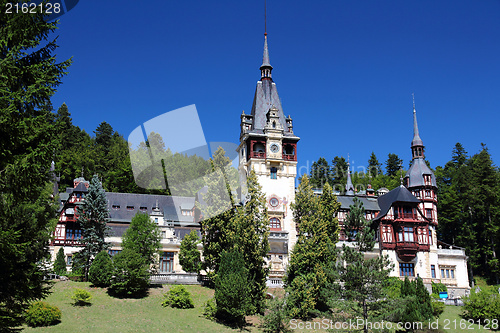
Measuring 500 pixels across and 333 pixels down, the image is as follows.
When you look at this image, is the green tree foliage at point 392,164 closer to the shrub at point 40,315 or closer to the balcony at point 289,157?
the balcony at point 289,157

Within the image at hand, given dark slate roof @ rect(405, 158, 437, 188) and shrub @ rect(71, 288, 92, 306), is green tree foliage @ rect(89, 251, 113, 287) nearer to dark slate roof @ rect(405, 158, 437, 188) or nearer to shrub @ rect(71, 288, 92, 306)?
shrub @ rect(71, 288, 92, 306)

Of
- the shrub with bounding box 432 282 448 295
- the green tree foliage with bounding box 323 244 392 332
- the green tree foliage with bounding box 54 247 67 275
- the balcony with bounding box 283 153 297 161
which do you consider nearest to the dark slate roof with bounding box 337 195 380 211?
the balcony with bounding box 283 153 297 161

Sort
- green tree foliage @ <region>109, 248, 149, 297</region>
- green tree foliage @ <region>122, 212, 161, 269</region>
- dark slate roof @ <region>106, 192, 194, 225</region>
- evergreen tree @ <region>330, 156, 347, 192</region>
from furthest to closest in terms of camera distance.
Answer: evergreen tree @ <region>330, 156, 347, 192</region> < dark slate roof @ <region>106, 192, 194, 225</region> < green tree foliage @ <region>122, 212, 161, 269</region> < green tree foliage @ <region>109, 248, 149, 297</region>

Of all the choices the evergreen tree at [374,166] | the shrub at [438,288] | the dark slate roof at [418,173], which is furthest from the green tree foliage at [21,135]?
the evergreen tree at [374,166]

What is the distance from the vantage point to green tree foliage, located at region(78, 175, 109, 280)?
4256 cm

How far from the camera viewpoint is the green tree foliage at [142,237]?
3988 centimetres

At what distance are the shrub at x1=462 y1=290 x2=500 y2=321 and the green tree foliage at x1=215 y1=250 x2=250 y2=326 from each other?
2149cm

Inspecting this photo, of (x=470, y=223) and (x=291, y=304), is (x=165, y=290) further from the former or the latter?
(x=470, y=223)

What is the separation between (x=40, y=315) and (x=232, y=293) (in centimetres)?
1292

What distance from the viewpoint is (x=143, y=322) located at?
31.7 m

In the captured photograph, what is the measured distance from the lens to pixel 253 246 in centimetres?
3794

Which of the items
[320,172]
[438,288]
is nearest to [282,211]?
[438,288]

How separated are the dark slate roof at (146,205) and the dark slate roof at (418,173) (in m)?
30.6

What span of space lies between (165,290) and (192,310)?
5391mm
